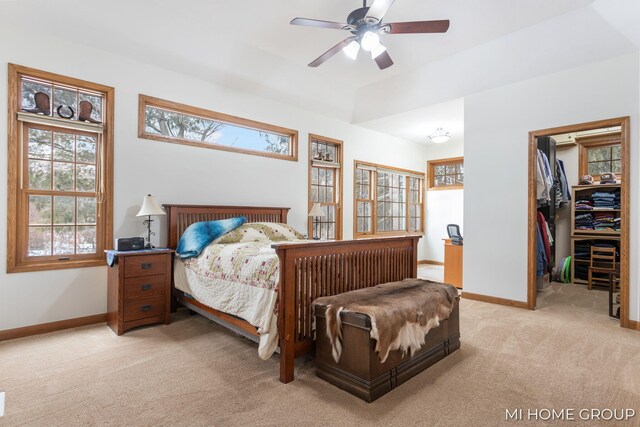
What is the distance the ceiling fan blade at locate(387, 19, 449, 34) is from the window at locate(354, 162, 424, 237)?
3.51m

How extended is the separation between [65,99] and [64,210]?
1.11m

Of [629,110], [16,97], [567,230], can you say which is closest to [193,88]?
[16,97]

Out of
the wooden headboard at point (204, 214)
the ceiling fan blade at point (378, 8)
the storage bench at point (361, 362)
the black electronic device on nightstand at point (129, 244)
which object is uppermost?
the ceiling fan blade at point (378, 8)

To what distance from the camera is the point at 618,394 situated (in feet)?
6.91

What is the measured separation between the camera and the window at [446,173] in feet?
24.4

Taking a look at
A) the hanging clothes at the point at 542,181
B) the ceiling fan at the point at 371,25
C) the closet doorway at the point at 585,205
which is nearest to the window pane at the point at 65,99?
the ceiling fan at the point at 371,25

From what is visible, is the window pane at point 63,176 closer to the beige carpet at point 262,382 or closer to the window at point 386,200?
the beige carpet at point 262,382

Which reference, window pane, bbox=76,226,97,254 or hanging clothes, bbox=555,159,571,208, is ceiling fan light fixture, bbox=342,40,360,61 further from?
hanging clothes, bbox=555,159,571,208

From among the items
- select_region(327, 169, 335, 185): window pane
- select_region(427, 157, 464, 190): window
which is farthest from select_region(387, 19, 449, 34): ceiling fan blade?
select_region(427, 157, 464, 190): window

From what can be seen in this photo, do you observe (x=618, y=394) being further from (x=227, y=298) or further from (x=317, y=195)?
(x=317, y=195)

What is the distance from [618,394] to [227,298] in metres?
2.74

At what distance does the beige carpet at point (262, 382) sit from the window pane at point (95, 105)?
85.4 inches

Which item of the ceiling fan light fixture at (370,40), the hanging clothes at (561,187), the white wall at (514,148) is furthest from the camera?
the hanging clothes at (561,187)

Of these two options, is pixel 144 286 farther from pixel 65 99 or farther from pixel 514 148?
pixel 514 148
